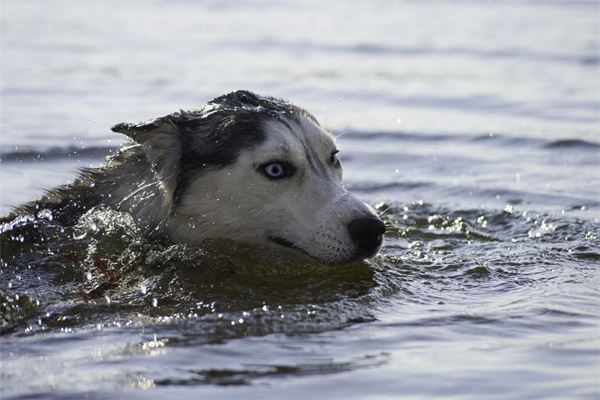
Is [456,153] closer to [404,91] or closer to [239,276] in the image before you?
[404,91]

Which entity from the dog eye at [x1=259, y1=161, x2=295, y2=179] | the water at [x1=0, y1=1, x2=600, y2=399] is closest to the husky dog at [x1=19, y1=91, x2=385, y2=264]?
the dog eye at [x1=259, y1=161, x2=295, y2=179]

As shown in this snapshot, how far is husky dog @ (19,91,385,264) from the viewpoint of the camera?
7.08 metres

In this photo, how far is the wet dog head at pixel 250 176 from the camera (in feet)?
23.1

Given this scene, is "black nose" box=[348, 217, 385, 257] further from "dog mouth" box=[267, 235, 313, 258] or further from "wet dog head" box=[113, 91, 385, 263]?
"dog mouth" box=[267, 235, 313, 258]

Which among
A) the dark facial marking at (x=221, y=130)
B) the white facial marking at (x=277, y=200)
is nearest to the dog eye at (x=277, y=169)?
the white facial marking at (x=277, y=200)

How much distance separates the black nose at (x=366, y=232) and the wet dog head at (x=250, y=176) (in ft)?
0.19

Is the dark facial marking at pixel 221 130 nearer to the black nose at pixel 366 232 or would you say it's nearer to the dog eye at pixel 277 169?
the dog eye at pixel 277 169

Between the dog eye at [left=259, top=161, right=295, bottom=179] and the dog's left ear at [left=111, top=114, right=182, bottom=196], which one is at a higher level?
the dog's left ear at [left=111, top=114, right=182, bottom=196]

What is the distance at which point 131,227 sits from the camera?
24.6 ft

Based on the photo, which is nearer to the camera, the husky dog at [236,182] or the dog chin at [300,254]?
the dog chin at [300,254]

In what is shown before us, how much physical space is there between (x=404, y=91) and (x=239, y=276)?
7.89m

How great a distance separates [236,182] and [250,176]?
102 millimetres

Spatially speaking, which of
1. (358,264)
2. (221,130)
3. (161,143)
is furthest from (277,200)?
(161,143)

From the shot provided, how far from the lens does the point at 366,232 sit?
680 centimetres
